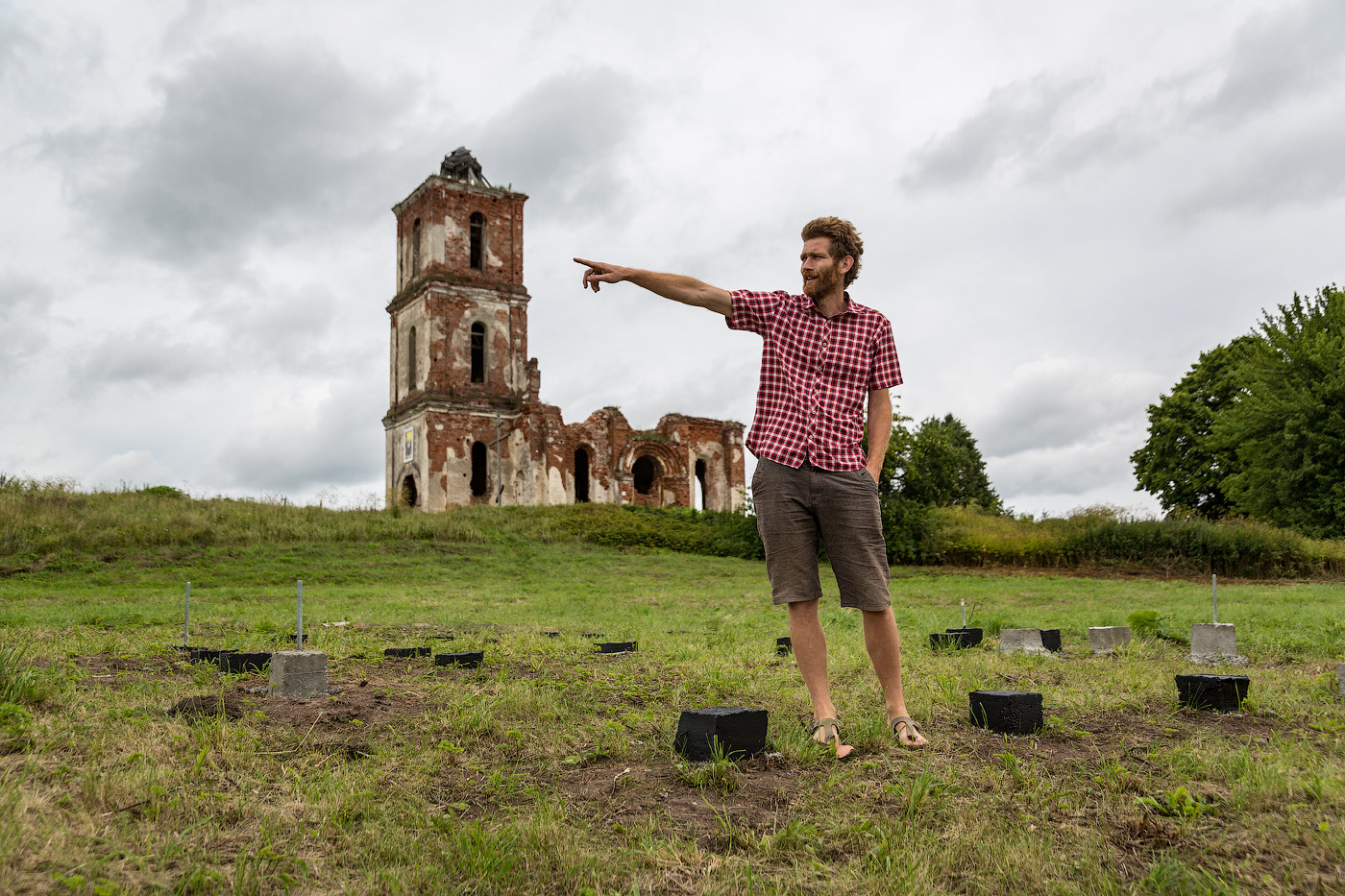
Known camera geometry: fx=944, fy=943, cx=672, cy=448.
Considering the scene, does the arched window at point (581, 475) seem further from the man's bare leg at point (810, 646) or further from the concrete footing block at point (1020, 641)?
the man's bare leg at point (810, 646)

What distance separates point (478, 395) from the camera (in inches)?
1548

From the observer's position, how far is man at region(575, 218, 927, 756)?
4207 millimetres

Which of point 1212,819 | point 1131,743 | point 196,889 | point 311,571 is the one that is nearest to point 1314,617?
point 1131,743

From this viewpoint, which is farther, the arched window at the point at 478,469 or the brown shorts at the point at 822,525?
the arched window at the point at 478,469

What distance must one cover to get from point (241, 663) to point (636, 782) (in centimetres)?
333

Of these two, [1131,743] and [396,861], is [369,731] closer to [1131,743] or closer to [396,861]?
[396,861]

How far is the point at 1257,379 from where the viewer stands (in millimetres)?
30906

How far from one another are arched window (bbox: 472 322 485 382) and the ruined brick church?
5 centimetres

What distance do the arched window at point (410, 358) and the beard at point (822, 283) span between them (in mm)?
37432

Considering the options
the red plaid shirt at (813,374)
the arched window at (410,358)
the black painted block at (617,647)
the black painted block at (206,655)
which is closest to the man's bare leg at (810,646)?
the red plaid shirt at (813,374)

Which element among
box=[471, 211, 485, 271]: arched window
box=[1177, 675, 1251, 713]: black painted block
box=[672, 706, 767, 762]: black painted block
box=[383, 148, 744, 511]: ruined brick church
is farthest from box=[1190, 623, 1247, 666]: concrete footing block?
box=[471, 211, 485, 271]: arched window

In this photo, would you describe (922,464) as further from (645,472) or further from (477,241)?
(477,241)

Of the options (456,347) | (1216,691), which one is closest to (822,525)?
(1216,691)

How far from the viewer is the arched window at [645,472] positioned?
42969 mm
